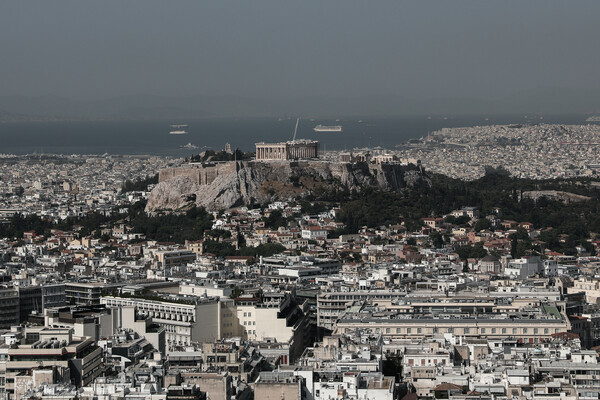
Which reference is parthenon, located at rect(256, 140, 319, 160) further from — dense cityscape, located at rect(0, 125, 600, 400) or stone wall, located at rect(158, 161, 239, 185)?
stone wall, located at rect(158, 161, 239, 185)

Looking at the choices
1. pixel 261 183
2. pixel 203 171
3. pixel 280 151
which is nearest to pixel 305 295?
pixel 261 183

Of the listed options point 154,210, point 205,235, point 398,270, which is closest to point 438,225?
A: point 205,235

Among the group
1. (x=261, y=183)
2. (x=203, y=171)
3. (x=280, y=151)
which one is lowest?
(x=261, y=183)

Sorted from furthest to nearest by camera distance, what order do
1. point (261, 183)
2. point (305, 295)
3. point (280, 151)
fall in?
point (280, 151), point (261, 183), point (305, 295)

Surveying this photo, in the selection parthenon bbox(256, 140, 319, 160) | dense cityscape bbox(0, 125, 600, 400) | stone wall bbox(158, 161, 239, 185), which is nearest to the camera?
dense cityscape bbox(0, 125, 600, 400)

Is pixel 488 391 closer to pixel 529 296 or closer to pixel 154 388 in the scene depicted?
pixel 154 388

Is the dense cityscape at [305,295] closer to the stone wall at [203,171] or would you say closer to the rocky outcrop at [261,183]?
the stone wall at [203,171]

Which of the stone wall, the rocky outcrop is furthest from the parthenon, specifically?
the stone wall

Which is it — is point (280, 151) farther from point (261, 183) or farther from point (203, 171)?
point (261, 183)
